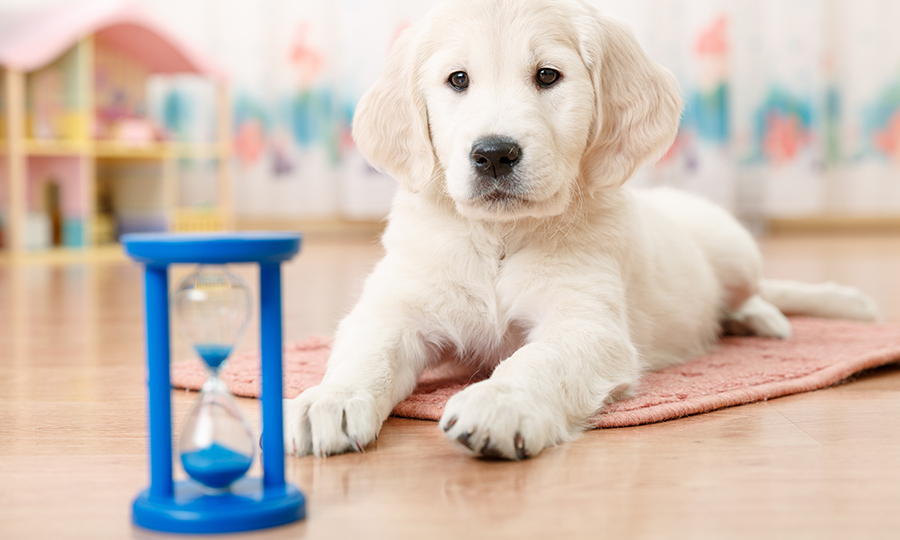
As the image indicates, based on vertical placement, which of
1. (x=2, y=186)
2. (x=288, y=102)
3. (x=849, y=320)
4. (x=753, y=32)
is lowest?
(x=849, y=320)

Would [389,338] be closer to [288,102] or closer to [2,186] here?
[2,186]

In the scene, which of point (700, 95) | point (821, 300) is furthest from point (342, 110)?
point (821, 300)

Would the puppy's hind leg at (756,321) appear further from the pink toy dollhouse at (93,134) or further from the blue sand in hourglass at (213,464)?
the pink toy dollhouse at (93,134)

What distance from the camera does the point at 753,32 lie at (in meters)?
5.79

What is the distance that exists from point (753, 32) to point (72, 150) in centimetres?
427

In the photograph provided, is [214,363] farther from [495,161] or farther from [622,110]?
[622,110]

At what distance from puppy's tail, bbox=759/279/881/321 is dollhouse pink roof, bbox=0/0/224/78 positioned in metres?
4.08

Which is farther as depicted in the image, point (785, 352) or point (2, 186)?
point (2, 186)

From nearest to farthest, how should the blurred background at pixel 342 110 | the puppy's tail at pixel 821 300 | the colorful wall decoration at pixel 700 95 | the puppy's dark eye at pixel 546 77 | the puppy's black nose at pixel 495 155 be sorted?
1. the puppy's black nose at pixel 495 155
2. the puppy's dark eye at pixel 546 77
3. the puppy's tail at pixel 821 300
4. the blurred background at pixel 342 110
5. the colorful wall decoration at pixel 700 95

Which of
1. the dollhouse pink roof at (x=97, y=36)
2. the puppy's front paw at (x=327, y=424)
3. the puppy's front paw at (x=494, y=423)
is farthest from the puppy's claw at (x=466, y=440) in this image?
the dollhouse pink roof at (x=97, y=36)

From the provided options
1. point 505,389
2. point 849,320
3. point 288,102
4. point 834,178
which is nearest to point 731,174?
point 834,178

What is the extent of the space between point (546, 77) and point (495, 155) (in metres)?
0.22

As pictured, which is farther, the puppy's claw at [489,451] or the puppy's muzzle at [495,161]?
the puppy's muzzle at [495,161]

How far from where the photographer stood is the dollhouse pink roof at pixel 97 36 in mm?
4914
